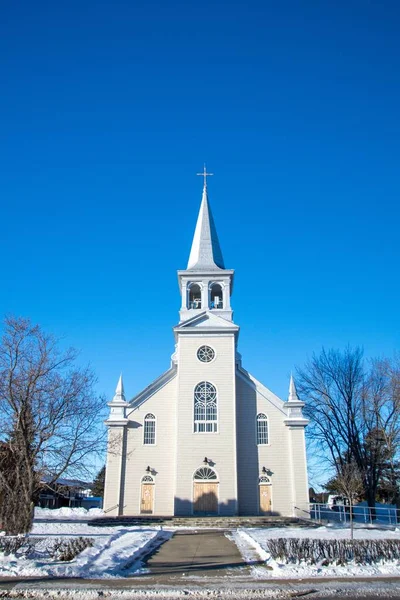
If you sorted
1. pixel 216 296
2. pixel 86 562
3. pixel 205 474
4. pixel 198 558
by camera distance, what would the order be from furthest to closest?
pixel 216 296 → pixel 205 474 → pixel 198 558 → pixel 86 562

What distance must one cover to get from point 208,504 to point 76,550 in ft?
60.7

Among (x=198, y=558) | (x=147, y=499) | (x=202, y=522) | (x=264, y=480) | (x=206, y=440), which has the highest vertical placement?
(x=206, y=440)

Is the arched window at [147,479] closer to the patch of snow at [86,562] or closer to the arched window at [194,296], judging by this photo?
the arched window at [194,296]

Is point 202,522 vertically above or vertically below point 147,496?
below

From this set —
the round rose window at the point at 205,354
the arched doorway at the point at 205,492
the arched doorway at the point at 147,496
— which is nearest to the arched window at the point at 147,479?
the arched doorway at the point at 147,496

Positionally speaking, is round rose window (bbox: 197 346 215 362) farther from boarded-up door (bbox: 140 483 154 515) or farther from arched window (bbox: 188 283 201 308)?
boarded-up door (bbox: 140 483 154 515)

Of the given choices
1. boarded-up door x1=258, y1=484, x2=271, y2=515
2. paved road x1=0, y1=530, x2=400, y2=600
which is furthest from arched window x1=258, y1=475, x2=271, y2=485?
paved road x1=0, y1=530, x2=400, y2=600

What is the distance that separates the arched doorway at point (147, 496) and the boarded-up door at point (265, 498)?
6.58m

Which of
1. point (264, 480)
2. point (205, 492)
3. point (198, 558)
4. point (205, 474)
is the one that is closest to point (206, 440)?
point (205, 474)

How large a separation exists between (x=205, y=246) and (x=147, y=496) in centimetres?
1792

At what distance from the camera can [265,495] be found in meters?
32.3

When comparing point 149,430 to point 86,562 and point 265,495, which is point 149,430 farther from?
point 86,562

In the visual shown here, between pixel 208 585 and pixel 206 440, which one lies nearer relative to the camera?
pixel 208 585

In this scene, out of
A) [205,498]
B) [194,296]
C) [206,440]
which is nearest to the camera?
[205,498]
